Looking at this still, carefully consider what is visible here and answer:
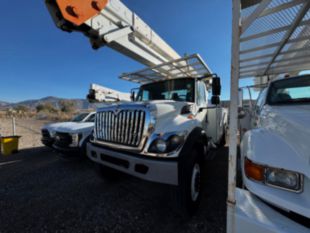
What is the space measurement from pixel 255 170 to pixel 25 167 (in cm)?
573

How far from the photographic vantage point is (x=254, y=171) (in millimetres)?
1302

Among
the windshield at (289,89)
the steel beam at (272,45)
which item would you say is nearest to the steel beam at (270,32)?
the steel beam at (272,45)

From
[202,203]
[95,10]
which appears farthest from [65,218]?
[95,10]

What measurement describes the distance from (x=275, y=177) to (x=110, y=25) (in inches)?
113

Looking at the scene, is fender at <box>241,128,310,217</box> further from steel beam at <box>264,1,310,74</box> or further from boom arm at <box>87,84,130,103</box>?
boom arm at <box>87,84,130,103</box>

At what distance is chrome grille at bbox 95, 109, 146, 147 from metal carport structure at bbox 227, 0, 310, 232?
1245 millimetres

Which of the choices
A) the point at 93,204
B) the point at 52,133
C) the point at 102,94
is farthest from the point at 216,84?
the point at 52,133

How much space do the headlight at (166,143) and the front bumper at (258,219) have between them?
0.93 m

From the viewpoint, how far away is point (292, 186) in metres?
1.12

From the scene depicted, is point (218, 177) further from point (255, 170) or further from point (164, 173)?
point (255, 170)

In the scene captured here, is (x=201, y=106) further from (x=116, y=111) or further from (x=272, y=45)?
(x=272, y=45)

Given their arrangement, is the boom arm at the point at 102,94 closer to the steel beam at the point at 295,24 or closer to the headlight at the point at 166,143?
the headlight at the point at 166,143

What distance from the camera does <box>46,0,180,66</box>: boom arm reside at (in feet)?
6.29

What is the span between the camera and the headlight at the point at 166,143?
204 centimetres
